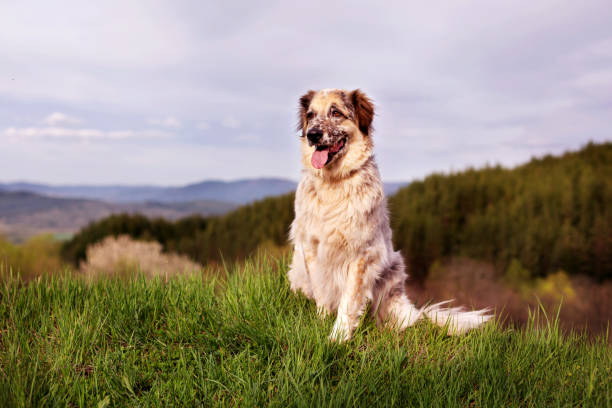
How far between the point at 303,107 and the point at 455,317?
9.60 feet

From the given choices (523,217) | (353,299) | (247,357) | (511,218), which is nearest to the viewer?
(247,357)

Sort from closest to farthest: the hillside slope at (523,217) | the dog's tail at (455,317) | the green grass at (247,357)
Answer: the green grass at (247,357)
the dog's tail at (455,317)
the hillside slope at (523,217)

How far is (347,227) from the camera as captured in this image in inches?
185

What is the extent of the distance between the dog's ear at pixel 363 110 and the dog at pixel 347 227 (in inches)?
0.4

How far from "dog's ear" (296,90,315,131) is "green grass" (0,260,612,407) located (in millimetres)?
1877

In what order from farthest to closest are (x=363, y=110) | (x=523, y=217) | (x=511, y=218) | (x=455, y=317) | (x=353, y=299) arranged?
(x=511, y=218) < (x=523, y=217) < (x=363, y=110) < (x=455, y=317) < (x=353, y=299)

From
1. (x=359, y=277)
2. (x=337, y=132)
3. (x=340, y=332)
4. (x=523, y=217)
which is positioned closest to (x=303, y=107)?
(x=337, y=132)

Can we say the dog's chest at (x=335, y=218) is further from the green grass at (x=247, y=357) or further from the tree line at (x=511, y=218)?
the tree line at (x=511, y=218)

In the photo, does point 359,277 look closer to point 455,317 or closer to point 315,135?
point 455,317

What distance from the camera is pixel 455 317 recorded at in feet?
16.3

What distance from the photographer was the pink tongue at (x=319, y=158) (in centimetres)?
475

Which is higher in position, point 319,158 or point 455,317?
point 319,158

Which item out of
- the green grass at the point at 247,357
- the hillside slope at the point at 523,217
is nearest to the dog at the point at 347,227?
the green grass at the point at 247,357

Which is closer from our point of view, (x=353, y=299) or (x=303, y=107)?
(x=353, y=299)
